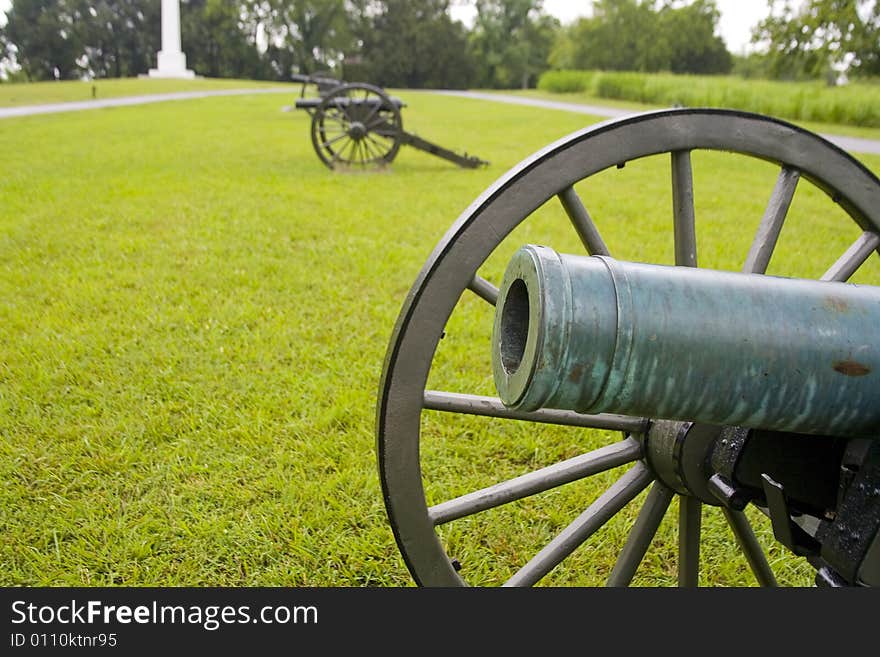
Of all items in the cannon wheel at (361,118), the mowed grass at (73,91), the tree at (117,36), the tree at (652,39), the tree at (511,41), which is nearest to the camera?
the cannon wheel at (361,118)

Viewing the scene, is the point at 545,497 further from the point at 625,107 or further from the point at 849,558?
the point at 625,107

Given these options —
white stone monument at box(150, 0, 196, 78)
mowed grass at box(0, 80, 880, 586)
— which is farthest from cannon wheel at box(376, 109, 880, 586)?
white stone monument at box(150, 0, 196, 78)

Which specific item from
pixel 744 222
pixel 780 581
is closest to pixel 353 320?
pixel 780 581

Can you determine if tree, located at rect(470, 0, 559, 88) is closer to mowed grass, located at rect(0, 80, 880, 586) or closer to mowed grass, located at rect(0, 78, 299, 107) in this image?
mowed grass, located at rect(0, 78, 299, 107)

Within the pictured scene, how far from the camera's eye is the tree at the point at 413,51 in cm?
5050

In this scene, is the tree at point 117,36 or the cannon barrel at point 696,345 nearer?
the cannon barrel at point 696,345

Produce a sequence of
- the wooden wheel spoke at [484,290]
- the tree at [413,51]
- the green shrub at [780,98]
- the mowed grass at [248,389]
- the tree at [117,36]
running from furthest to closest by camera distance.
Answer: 1. the tree at [413,51]
2. the tree at [117,36]
3. the green shrub at [780,98]
4. the mowed grass at [248,389]
5. the wooden wheel spoke at [484,290]

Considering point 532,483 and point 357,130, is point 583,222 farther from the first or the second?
point 357,130

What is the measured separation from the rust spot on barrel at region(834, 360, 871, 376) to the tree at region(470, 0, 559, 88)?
2168 inches

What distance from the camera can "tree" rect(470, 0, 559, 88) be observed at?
54844mm

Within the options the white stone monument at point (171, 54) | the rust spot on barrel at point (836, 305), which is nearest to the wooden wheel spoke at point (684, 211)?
the rust spot on barrel at point (836, 305)

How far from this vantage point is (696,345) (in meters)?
1.02

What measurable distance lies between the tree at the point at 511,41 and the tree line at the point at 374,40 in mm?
74

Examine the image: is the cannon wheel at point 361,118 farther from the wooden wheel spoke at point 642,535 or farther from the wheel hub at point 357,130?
the wooden wheel spoke at point 642,535
